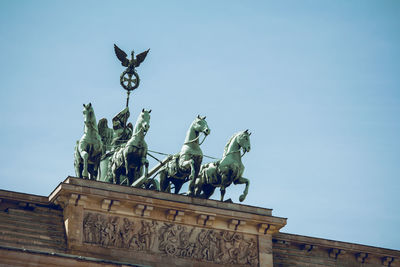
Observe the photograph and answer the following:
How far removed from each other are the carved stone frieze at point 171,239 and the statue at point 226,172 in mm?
1489

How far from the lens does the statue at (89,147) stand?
114ft

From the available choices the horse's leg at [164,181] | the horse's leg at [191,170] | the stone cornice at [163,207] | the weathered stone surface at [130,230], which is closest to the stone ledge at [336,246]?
the weathered stone surface at [130,230]

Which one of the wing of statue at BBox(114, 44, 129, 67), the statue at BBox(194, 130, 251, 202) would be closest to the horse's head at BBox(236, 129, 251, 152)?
the statue at BBox(194, 130, 251, 202)

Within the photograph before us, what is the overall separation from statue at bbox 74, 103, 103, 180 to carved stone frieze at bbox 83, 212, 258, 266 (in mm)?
1988

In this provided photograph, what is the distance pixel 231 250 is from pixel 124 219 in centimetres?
358

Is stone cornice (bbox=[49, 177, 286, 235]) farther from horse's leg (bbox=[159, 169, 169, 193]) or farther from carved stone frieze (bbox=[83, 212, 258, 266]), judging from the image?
horse's leg (bbox=[159, 169, 169, 193])

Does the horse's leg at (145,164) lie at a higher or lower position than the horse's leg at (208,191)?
higher

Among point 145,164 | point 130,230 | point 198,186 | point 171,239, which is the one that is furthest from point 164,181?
point 130,230

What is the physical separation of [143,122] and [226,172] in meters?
3.00

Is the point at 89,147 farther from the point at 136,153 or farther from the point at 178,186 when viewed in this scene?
the point at 178,186

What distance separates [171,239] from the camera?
34.2 m

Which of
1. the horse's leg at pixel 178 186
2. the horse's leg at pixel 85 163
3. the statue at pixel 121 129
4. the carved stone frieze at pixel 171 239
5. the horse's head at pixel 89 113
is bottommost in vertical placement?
the carved stone frieze at pixel 171 239

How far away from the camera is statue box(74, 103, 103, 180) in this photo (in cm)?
3466

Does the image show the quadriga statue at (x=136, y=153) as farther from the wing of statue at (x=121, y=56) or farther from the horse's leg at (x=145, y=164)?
the wing of statue at (x=121, y=56)
